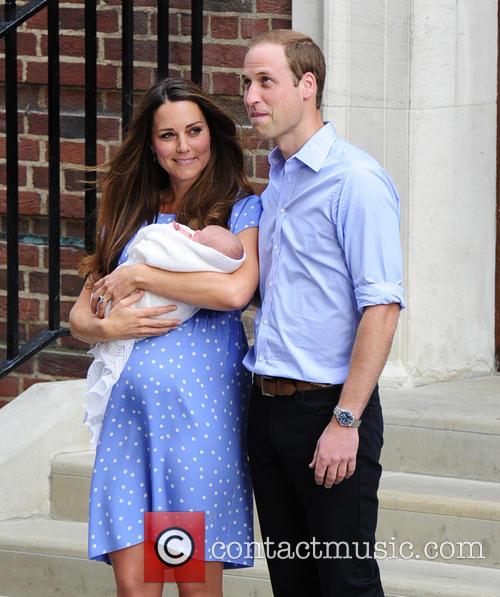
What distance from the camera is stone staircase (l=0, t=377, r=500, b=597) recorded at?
4117 millimetres

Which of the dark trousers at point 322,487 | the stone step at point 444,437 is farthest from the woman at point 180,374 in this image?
the stone step at point 444,437

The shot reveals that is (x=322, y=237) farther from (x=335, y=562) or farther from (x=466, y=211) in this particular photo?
(x=466, y=211)

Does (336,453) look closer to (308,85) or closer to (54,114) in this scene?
(308,85)

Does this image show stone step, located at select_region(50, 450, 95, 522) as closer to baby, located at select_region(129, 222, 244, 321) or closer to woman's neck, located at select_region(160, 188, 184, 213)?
woman's neck, located at select_region(160, 188, 184, 213)

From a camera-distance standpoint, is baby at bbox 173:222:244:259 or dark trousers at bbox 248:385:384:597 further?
baby at bbox 173:222:244:259

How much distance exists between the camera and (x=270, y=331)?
3.28 m

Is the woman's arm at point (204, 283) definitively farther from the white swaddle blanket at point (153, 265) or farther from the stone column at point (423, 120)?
the stone column at point (423, 120)

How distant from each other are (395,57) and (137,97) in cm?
103

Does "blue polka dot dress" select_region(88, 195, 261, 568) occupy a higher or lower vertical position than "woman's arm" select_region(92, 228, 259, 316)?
lower

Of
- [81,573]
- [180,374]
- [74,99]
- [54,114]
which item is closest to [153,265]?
[180,374]

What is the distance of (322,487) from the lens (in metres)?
3.24

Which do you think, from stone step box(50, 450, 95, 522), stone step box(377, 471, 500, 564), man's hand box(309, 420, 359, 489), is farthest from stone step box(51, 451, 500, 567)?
man's hand box(309, 420, 359, 489)

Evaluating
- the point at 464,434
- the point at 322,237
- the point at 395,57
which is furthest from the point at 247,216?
the point at 395,57

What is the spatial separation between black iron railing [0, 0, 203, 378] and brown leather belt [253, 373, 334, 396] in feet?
5.69
